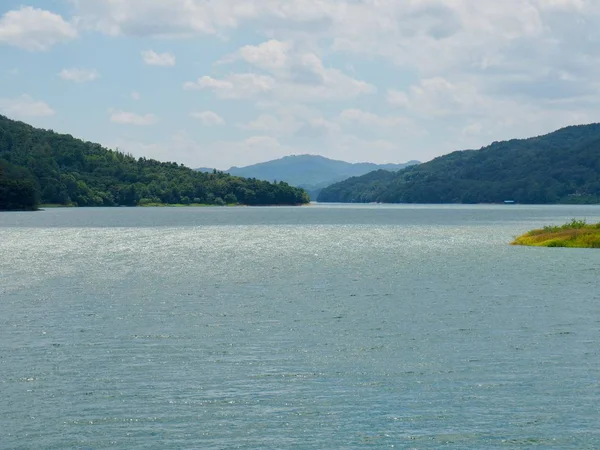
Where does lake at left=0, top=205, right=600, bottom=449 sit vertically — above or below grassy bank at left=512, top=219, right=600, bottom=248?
below

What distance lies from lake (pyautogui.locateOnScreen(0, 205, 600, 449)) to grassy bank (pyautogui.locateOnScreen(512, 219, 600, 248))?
103ft

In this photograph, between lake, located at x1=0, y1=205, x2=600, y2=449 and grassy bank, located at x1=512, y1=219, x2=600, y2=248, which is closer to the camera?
lake, located at x1=0, y1=205, x2=600, y2=449

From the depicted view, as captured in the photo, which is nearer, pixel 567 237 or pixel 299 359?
pixel 299 359

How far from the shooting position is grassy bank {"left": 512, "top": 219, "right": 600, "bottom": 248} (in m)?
117

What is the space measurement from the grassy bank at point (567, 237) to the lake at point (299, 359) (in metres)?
31.4

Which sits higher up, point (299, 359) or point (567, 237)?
point (567, 237)

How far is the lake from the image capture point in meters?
28.7

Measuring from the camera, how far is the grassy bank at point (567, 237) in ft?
382

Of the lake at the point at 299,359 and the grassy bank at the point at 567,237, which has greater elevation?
the grassy bank at the point at 567,237

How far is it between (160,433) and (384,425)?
760 cm

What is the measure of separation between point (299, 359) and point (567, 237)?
8863 cm

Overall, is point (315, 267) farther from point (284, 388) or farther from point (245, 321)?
point (284, 388)

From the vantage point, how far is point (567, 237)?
4734 inches

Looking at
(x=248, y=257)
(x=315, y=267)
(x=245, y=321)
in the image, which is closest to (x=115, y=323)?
(x=245, y=321)
